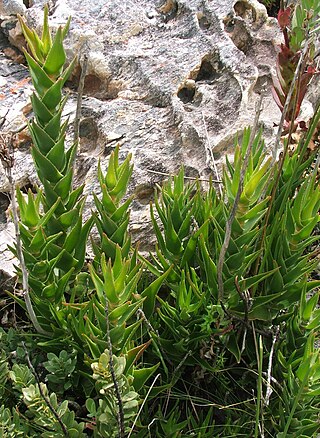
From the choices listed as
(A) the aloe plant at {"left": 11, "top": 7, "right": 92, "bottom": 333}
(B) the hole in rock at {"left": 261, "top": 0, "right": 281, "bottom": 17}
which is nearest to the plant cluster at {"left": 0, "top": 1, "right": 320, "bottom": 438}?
(A) the aloe plant at {"left": 11, "top": 7, "right": 92, "bottom": 333}

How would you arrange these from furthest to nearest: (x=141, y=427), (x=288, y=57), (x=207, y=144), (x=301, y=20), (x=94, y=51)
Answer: (x=94, y=51) < (x=207, y=144) < (x=288, y=57) < (x=301, y=20) < (x=141, y=427)

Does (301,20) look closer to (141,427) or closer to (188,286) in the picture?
(188,286)

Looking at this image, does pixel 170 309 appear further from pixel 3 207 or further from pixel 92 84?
pixel 92 84

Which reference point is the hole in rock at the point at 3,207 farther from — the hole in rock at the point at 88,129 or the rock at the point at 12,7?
the rock at the point at 12,7

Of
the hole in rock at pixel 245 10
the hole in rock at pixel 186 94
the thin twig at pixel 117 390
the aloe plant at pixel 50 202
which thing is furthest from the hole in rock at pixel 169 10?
the thin twig at pixel 117 390

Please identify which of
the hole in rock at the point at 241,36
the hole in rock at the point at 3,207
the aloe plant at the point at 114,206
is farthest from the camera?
the hole in rock at the point at 241,36

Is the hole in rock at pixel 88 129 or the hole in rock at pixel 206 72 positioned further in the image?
the hole in rock at pixel 206 72

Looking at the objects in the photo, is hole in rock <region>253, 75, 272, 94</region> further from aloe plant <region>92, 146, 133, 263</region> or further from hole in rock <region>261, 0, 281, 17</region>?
aloe plant <region>92, 146, 133, 263</region>

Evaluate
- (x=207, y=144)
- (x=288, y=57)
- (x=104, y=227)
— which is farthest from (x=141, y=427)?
(x=288, y=57)
